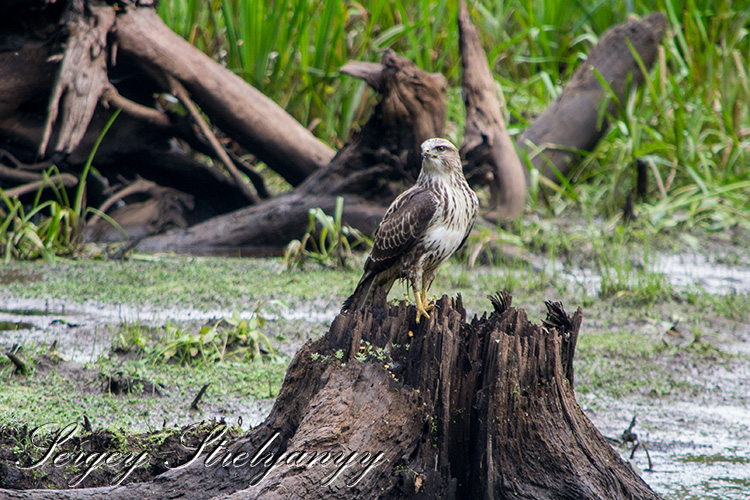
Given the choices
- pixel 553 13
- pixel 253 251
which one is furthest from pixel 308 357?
pixel 553 13

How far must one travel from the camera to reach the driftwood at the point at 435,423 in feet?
7.64

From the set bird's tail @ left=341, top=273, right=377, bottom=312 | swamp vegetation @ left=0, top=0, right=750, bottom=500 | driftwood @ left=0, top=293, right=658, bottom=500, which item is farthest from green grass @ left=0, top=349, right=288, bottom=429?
driftwood @ left=0, top=293, right=658, bottom=500

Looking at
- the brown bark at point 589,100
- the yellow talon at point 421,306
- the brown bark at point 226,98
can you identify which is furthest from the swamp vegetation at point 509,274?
the yellow talon at point 421,306

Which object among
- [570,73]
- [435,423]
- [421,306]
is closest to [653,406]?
[421,306]

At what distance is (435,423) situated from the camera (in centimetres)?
242

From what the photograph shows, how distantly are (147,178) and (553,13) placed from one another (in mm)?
5127

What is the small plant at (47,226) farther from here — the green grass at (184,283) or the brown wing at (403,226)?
the brown wing at (403,226)

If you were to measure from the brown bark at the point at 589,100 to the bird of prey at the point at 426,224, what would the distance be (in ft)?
13.7

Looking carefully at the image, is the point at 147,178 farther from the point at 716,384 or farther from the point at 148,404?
the point at 716,384

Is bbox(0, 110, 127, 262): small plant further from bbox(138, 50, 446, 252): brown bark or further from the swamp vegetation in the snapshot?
bbox(138, 50, 446, 252): brown bark

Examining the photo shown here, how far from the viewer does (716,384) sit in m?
4.00

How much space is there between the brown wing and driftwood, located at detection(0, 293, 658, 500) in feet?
2.92

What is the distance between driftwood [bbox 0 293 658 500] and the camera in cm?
A: 233

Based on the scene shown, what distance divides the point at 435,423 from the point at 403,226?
1.19 meters
